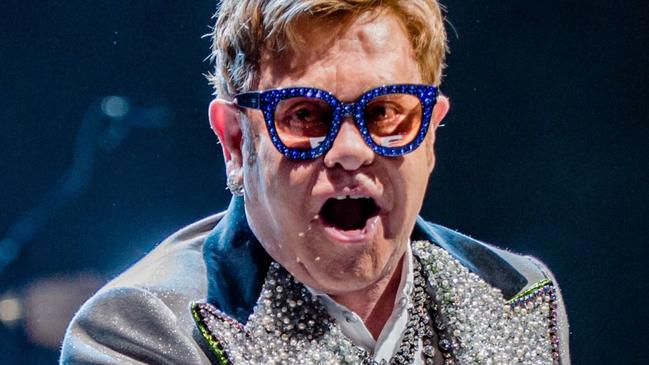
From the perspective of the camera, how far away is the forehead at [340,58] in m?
1.39

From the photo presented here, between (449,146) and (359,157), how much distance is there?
2.91 ft

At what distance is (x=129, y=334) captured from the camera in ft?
4.66

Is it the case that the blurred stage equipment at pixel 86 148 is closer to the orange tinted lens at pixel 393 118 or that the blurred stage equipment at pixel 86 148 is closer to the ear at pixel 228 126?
the ear at pixel 228 126

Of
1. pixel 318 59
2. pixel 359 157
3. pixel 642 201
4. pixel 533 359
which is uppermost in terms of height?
pixel 318 59

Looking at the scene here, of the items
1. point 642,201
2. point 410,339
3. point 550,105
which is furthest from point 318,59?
point 642,201

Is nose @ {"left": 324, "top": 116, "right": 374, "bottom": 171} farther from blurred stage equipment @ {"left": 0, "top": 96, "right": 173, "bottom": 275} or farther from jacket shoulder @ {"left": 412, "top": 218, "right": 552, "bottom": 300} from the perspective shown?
blurred stage equipment @ {"left": 0, "top": 96, "right": 173, "bottom": 275}

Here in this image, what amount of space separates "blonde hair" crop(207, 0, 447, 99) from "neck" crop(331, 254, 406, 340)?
13.1 inches

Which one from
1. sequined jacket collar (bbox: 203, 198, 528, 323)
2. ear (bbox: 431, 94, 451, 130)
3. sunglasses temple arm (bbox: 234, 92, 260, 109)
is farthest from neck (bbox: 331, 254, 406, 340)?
sunglasses temple arm (bbox: 234, 92, 260, 109)

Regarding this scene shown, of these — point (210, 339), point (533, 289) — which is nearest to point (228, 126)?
point (210, 339)

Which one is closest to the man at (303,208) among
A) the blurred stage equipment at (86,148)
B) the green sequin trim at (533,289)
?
the green sequin trim at (533,289)

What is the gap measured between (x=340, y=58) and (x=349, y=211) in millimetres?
231

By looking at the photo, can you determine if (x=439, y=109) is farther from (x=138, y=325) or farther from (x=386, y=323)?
(x=138, y=325)

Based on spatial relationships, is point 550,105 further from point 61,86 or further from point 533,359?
point 61,86

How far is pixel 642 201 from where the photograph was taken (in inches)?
92.9
